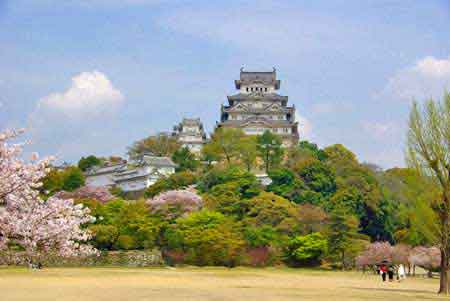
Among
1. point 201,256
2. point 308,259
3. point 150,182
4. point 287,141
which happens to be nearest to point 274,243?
point 308,259

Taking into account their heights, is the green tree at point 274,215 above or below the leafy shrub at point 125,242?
above

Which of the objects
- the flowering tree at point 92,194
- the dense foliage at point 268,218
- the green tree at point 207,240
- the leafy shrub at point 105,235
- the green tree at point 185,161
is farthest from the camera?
the green tree at point 185,161

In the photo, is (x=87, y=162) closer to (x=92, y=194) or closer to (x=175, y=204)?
Result: (x=92, y=194)

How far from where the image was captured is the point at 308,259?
45.8 metres

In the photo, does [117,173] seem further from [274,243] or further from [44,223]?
[44,223]

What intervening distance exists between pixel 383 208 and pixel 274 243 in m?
11.9

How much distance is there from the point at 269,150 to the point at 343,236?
22.1 meters

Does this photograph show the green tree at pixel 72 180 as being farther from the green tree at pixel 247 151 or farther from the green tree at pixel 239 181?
the green tree at pixel 247 151

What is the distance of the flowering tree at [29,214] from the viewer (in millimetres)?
10344

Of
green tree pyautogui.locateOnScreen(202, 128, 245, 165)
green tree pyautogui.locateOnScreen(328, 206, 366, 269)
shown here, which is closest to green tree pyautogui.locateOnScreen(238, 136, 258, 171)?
green tree pyautogui.locateOnScreen(202, 128, 245, 165)

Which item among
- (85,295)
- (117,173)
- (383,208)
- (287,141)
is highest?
(287,141)

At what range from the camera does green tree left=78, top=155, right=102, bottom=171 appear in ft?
248

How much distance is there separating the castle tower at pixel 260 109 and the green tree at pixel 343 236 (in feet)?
104

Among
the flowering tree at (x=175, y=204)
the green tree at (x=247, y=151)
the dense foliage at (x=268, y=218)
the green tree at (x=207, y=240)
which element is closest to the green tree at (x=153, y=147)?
the green tree at (x=247, y=151)
